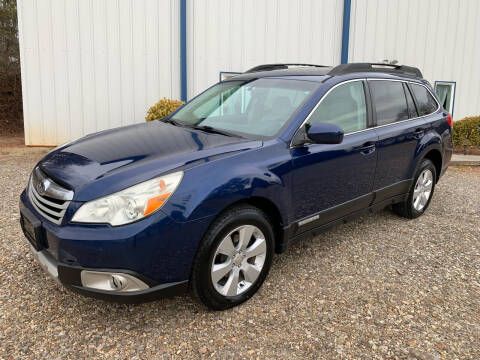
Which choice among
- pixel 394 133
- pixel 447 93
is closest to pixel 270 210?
pixel 394 133

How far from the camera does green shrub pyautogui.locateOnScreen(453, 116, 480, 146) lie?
945 cm

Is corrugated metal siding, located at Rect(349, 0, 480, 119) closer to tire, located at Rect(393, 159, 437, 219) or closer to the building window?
the building window

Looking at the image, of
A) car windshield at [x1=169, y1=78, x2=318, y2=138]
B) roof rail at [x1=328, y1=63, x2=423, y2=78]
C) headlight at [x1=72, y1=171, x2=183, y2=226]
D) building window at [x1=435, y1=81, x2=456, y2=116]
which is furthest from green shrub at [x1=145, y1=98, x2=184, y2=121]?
building window at [x1=435, y1=81, x2=456, y2=116]

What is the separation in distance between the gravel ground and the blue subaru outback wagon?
297mm

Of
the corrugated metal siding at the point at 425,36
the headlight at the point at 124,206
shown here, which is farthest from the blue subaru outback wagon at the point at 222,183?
the corrugated metal siding at the point at 425,36

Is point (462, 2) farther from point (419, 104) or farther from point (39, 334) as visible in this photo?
point (39, 334)

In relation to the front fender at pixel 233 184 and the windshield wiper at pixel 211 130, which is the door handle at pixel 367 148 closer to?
the front fender at pixel 233 184

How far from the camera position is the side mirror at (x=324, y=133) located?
3.16 metres

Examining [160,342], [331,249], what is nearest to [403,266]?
[331,249]

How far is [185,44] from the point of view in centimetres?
905

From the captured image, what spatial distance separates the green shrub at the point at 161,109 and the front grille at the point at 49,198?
5.31 meters

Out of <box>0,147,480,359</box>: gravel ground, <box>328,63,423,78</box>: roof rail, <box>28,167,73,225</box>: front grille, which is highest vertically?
<box>328,63,423,78</box>: roof rail

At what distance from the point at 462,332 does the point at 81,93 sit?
8.13 metres

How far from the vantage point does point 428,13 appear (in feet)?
33.1
